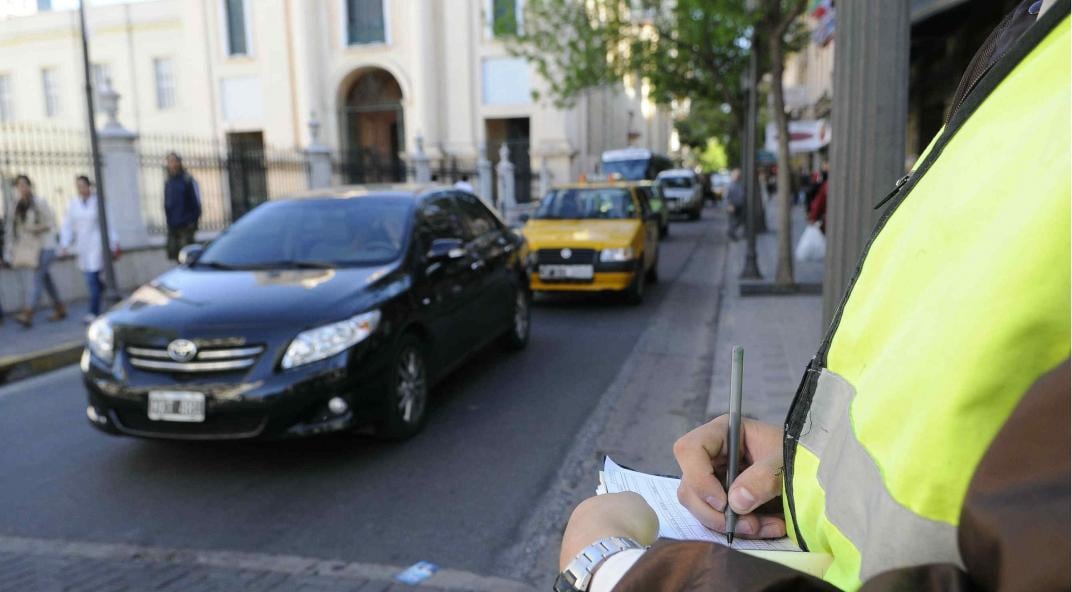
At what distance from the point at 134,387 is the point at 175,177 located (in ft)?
24.5

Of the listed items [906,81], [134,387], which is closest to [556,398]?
[134,387]

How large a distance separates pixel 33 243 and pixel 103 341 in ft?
19.8

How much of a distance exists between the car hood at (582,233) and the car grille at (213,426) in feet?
19.7

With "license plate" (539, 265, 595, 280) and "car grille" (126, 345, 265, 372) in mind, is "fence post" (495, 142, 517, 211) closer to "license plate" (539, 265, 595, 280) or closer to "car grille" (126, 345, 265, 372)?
"license plate" (539, 265, 595, 280)

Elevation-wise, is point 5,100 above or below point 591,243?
above

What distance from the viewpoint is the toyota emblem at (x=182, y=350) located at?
14.6 ft

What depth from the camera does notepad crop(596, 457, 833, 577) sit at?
1092mm

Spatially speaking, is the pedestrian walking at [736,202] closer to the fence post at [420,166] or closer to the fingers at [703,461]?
the fence post at [420,166]

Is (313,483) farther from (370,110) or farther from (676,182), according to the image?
(370,110)

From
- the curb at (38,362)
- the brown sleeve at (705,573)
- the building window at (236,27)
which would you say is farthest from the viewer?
the building window at (236,27)

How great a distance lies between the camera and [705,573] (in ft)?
2.97

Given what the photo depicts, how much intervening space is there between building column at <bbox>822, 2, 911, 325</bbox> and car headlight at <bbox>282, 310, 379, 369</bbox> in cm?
270

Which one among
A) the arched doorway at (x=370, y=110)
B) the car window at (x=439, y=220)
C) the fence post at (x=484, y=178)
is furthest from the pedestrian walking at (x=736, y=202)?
the arched doorway at (x=370, y=110)

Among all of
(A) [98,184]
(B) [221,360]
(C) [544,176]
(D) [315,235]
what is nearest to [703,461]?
(B) [221,360]
